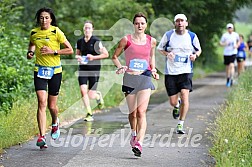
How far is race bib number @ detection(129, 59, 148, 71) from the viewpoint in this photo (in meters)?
9.12

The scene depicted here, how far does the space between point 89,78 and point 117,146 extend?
406cm

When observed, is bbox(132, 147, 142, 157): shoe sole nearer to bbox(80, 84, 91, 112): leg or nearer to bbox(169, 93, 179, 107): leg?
bbox(169, 93, 179, 107): leg

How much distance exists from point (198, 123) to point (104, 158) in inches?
165

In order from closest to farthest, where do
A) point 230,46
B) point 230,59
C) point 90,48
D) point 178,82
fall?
1. point 178,82
2. point 90,48
3. point 230,46
4. point 230,59

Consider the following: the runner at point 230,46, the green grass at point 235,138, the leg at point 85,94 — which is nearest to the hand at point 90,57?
the leg at point 85,94

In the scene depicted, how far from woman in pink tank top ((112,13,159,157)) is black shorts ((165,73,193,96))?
7.43 ft

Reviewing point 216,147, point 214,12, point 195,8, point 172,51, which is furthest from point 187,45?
point 214,12

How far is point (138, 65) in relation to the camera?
9.13 meters

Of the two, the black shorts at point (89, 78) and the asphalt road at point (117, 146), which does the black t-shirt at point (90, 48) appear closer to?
the black shorts at point (89, 78)

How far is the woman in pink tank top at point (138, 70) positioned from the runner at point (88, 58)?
3.95 meters

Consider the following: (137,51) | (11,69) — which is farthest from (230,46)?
(137,51)

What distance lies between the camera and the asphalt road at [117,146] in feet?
27.6

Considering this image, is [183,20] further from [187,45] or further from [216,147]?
[216,147]

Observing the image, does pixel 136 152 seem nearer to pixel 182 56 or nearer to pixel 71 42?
pixel 182 56
